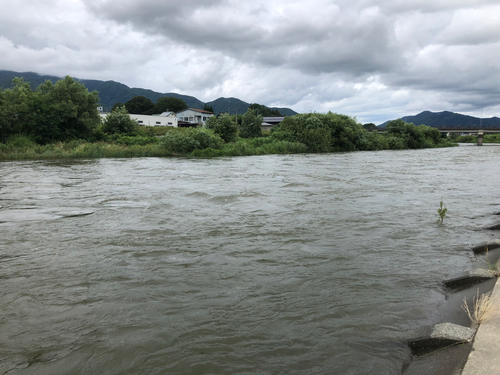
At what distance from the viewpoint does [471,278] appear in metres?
5.10

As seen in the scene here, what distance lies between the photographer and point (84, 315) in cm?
436

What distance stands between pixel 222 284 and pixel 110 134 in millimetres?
52406

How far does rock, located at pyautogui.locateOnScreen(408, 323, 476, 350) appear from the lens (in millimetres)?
3329

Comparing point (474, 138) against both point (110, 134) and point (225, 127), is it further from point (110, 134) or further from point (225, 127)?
point (110, 134)

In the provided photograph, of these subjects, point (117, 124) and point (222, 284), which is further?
point (117, 124)

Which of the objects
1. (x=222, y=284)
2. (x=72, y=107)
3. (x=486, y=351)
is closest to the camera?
(x=486, y=351)

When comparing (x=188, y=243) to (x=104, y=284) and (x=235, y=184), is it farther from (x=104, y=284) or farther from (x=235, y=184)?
(x=235, y=184)

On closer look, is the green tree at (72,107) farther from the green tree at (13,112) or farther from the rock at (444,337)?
the rock at (444,337)

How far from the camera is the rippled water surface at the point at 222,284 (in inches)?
140

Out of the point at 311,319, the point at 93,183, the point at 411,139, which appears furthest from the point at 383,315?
the point at 411,139

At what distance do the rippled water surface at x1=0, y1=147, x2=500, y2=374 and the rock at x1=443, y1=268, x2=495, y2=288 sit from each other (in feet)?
0.69

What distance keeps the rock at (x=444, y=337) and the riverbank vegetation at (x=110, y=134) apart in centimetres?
3712

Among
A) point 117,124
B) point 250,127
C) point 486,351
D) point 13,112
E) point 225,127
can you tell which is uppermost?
point 250,127

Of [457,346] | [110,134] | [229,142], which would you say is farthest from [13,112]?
[457,346]
